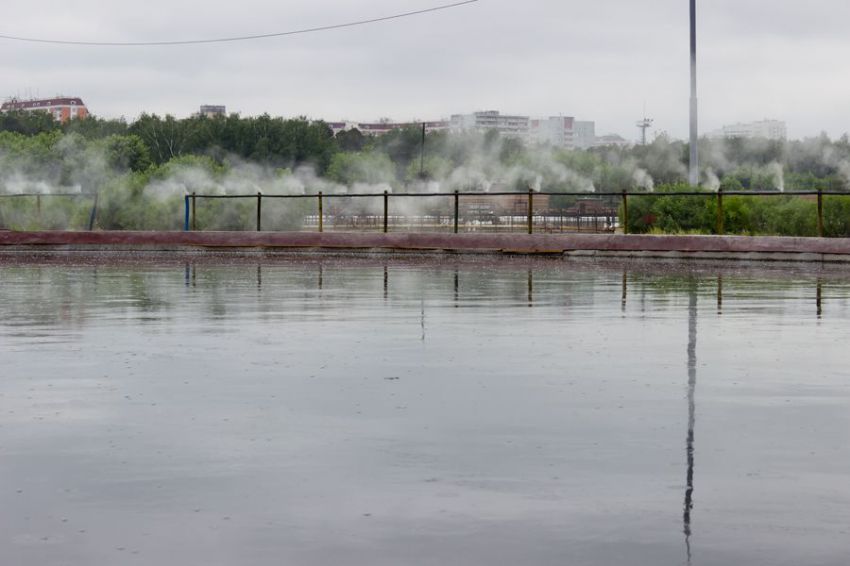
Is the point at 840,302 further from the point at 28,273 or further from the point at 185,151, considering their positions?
the point at 185,151

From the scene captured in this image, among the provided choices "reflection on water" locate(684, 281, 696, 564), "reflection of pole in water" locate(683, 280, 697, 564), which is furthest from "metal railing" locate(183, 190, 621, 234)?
"reflection on water" locate(684, 281, 696, 564)

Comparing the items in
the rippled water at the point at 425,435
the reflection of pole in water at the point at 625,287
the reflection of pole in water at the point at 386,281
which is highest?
the rippled water at the point at 425,435

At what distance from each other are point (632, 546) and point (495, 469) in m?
1.83

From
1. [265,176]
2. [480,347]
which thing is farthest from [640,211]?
[265,176]

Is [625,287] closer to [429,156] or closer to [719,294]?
[719,294]

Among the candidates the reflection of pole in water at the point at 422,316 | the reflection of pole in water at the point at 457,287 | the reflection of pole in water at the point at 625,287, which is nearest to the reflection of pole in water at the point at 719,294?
the reflection of pole in water at the point at 625,287

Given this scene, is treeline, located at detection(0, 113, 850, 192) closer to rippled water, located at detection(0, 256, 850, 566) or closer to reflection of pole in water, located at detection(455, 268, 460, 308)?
→ reflection of pole in water, located at detection(455, 268, 460, 308)

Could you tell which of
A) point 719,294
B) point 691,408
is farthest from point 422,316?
point 691,408

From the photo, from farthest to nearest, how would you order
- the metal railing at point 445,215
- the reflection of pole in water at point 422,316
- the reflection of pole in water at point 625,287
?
1. the metal railing at point 445,215
2. the reflection of pole in water at point 625,287
3. the reflection of pole in water at point 422,316

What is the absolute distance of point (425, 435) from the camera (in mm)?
9164

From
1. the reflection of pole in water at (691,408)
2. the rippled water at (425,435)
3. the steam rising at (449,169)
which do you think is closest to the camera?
the rippled water at (425,435)

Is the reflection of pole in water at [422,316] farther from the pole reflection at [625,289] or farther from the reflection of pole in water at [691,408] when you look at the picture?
the reflection of pole in water at [691,408]

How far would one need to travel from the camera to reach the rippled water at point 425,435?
6406mm

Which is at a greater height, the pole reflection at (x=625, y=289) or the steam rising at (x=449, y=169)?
the steam rising at (x=449, y=169)
